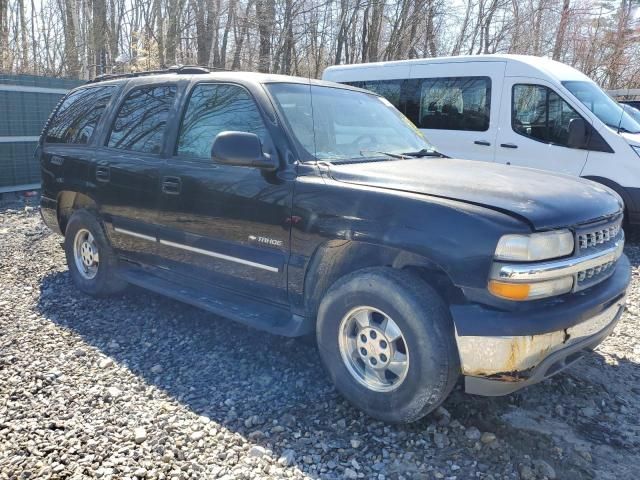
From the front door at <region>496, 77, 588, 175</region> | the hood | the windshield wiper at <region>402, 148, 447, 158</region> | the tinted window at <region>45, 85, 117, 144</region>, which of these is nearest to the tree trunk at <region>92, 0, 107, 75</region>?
the tinted window at <region>45, 85, 117, 144</region>

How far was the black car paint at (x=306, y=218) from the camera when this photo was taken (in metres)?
2.54

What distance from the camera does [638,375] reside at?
3533 millimetres

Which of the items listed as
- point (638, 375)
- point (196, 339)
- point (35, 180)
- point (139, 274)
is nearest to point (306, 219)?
point (196, 339)

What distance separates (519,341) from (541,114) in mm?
5540

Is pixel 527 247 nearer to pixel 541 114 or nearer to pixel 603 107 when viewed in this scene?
pixel 541 114

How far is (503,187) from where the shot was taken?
9.29ft

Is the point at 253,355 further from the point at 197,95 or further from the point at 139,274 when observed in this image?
the point at 197,95

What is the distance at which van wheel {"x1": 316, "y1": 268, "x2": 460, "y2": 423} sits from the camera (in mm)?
2639

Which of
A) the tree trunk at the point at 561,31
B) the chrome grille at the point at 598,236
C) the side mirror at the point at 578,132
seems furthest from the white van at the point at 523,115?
the tree trunk at the point at 561,31

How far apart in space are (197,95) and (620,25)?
23.8 metres

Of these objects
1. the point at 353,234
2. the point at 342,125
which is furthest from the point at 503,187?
the point at 342,125

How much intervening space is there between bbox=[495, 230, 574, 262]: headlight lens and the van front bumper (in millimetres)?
245

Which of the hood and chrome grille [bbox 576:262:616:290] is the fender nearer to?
the hood

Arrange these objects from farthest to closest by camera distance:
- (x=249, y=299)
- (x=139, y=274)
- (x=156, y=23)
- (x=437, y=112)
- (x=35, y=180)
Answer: (x=156, y=23) < (x=35, y=180) < (x=437, y=112) < (x=139, y=274) < (x=249, y=299)
